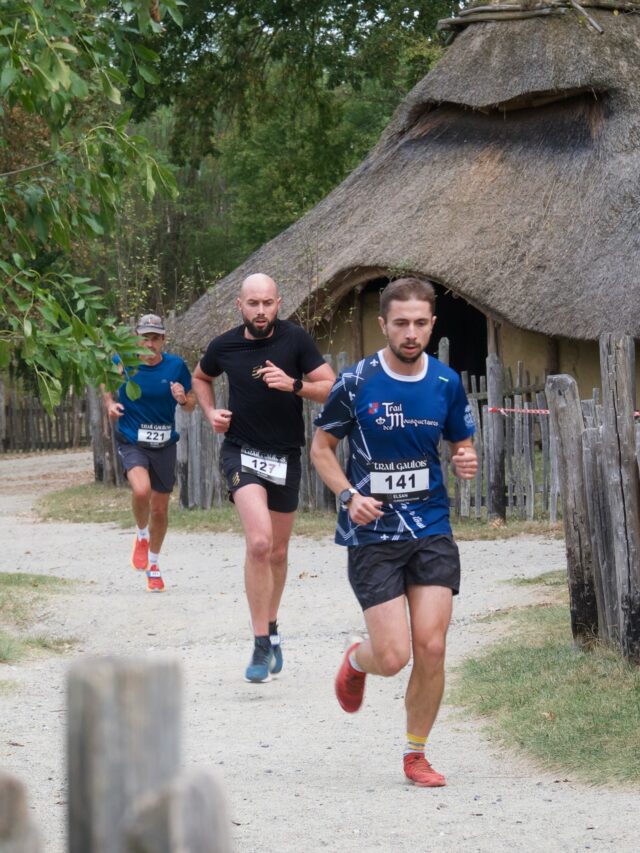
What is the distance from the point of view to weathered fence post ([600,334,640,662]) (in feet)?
22.5

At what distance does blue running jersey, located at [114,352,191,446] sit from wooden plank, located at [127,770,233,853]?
379 inches

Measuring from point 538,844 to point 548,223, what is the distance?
14544 millimetres

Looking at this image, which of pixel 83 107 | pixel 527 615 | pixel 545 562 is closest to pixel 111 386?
pixel 527 615

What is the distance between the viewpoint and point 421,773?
5652 mm

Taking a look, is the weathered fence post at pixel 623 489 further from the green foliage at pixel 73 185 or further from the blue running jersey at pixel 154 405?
the blue running jersey at pixel 154 405

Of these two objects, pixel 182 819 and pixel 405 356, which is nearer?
pixel 182 819

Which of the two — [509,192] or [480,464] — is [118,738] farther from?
[509,192]

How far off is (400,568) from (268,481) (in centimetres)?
229

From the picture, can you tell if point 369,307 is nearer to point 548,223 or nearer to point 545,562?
point 548,223

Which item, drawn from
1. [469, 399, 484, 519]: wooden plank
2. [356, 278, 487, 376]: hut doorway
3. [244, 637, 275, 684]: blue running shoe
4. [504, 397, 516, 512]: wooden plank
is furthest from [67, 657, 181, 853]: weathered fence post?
[356, 278, 487, 376]: hut doorway

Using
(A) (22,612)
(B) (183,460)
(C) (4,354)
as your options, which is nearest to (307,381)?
(C) (4,354)

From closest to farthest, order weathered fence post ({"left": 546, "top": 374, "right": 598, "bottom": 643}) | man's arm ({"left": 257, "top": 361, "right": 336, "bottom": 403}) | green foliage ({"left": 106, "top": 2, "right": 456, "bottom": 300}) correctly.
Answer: weathered fence post ({"left": 546, "top": 374, "right": 598, "bottom": 643}) → man's arm ({"left": 257, "top": 361, "right": 336, "bottom": 403}) → green foliage ({"left": 106, "top": 2, "right": 456, "bottom": 300})

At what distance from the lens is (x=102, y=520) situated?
669 inches

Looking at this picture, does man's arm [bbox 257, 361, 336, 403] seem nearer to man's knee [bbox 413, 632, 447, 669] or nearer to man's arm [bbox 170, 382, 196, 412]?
man's knee [bbox 413, 632, 447, 669]
